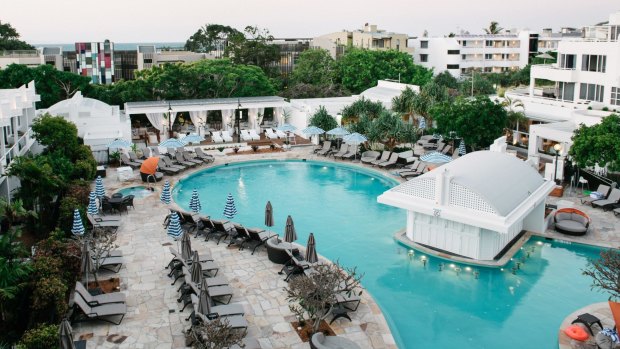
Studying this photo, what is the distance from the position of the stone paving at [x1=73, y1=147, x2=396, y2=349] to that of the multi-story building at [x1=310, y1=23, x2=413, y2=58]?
6967 centimetres

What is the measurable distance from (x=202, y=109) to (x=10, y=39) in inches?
2640

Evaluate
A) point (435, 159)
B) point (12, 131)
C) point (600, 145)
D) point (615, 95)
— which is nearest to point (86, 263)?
point (12, 131)

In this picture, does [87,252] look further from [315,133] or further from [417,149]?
[417,149]

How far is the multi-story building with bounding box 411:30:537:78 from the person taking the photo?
8625cm

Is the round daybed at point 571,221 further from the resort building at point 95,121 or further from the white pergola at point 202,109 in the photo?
the white pergola at point 202,109

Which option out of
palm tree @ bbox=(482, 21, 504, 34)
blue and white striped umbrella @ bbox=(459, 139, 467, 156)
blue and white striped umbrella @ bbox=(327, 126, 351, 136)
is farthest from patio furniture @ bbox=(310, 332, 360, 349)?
palm tree @ bbox=(482, 21, 504, 34)

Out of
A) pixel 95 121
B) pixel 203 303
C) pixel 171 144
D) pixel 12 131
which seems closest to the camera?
pixel 203 303

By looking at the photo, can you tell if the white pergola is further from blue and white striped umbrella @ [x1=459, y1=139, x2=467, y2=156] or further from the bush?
the bush

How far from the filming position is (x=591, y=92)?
32812 millimetres

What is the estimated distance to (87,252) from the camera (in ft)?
46.9

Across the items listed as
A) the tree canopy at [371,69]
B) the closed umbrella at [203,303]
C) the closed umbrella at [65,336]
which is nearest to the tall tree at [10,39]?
the tree canopy at [371,69]

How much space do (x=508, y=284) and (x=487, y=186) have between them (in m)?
2.95

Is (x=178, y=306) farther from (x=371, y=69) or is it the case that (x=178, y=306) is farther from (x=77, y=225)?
(x=371, y=69)

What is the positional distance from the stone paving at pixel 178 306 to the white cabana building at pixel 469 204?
4043 millimetres
